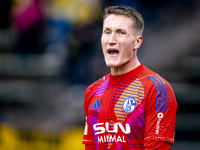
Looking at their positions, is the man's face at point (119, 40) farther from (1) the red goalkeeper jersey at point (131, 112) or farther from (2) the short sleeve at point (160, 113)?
(2) the short sleeve at point (160, 113)

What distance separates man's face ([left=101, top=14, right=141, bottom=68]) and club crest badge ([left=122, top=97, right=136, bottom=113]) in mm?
340

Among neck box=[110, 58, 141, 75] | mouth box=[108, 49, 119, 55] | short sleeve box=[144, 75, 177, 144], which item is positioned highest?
mouth box=[108, 49, 119, 55]

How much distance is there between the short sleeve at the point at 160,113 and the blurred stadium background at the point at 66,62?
13.7 ft

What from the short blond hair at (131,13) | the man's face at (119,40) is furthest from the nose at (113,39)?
the short blond hair at (131,13)

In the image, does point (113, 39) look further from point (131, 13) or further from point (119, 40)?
point (131, 13)

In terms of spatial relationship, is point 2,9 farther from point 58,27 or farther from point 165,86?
point 165,86

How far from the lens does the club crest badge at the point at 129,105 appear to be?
2709 mm

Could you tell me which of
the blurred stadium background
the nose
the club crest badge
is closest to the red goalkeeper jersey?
the club crest badge

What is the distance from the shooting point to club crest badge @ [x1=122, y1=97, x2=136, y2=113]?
271cm

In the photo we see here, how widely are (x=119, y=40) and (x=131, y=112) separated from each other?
0.65 metres

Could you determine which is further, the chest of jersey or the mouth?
the mouth

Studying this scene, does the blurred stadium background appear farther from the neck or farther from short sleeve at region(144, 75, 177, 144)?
short sleeve at region(144, 75, 177, 144)

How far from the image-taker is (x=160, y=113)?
2.58 meters

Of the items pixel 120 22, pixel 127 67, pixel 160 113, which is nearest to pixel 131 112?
pixel 160 113
